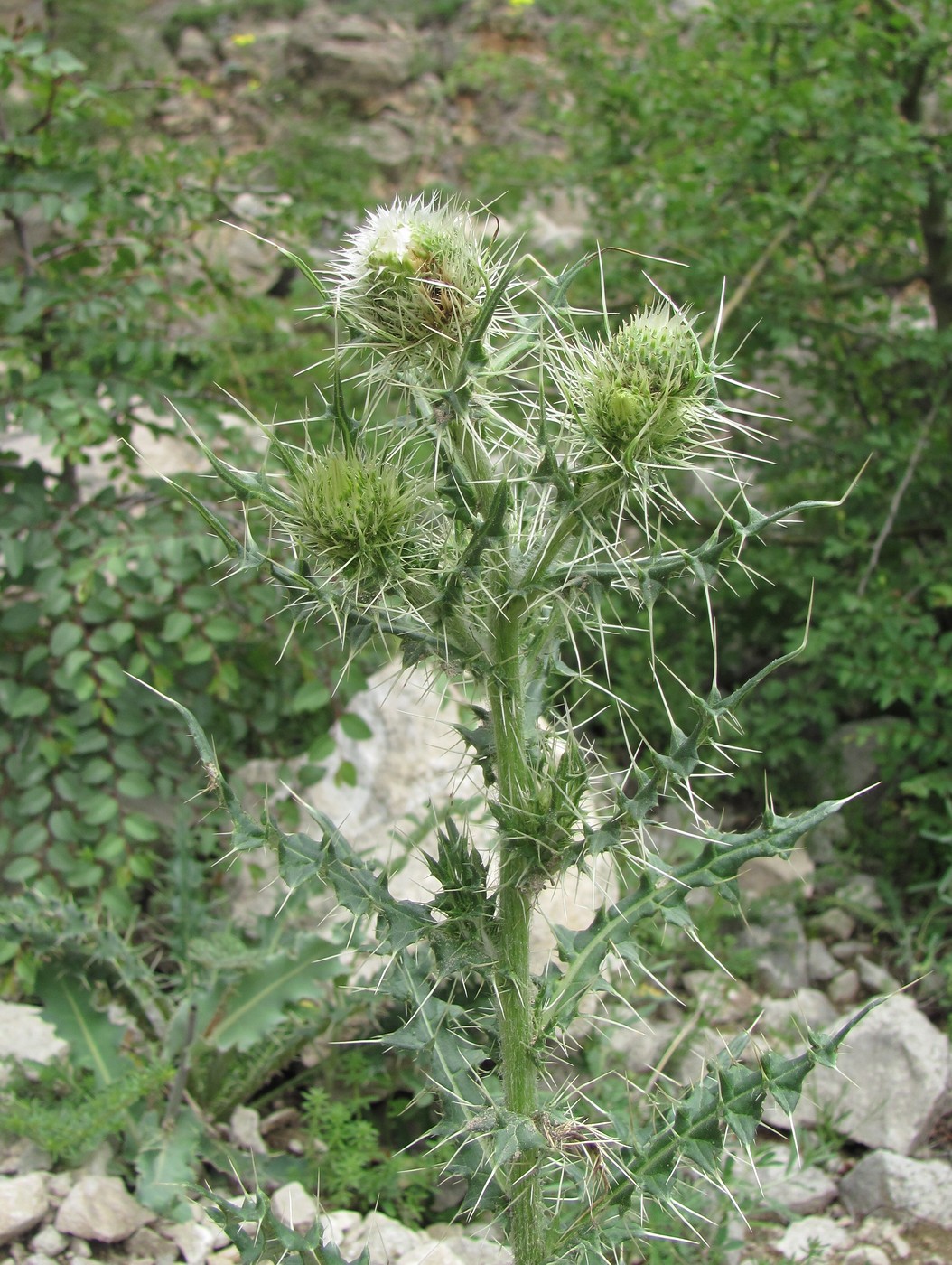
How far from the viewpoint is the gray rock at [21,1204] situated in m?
2.31

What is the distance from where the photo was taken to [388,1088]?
2930mm

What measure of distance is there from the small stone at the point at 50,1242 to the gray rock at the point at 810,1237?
159 centimetres

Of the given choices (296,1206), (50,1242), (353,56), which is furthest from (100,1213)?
(353,56)

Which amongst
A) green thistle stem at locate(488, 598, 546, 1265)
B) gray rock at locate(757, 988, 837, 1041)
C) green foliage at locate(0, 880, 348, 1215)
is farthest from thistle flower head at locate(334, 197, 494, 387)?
gray rock at locate(757, 988, 837, 1041)

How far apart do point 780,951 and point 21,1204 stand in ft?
7.27

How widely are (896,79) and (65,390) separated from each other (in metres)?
3.06

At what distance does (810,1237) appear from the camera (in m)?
2.59

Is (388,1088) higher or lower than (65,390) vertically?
lower

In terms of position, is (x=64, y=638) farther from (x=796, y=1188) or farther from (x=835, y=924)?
(x=835, y=924)

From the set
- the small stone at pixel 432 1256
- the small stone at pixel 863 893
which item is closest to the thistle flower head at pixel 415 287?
the small stone at pixel 432 1256

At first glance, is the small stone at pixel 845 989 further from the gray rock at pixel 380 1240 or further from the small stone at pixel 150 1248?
the small stone at pixel 150 1248

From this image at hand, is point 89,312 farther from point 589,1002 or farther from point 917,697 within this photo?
point 917,697

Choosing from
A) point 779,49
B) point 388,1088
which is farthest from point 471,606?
point 779,49

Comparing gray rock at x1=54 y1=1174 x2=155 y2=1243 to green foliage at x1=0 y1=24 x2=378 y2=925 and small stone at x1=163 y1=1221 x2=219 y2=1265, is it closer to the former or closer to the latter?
small stone at x1=163 y1=1221 x2=219 y2=1265
